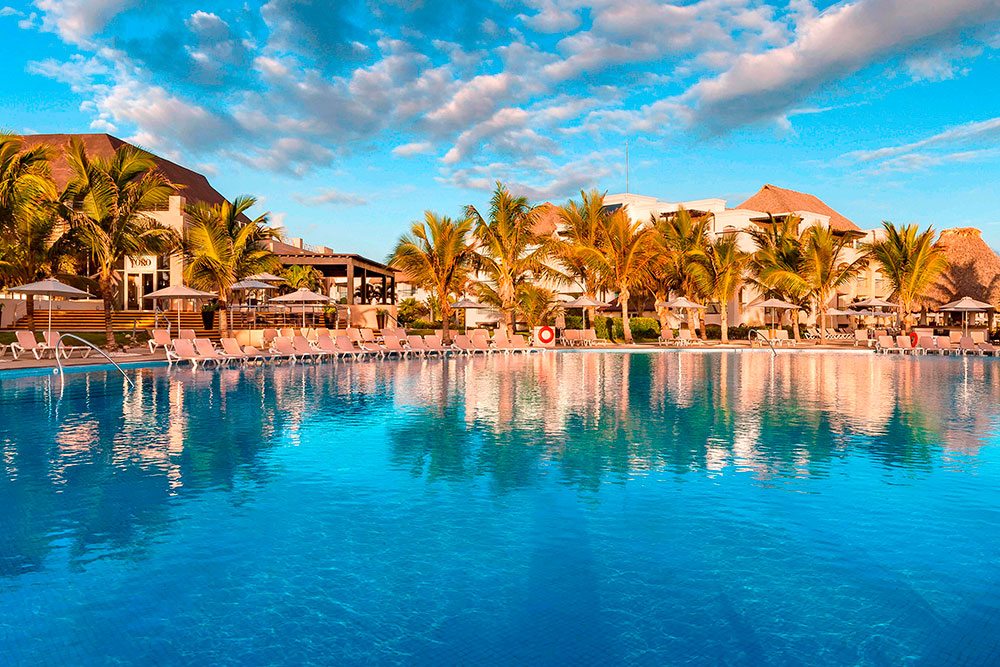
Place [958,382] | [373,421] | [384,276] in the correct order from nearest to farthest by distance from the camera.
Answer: [373,421]
[958,382]
[384,276]

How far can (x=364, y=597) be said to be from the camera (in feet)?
12.0

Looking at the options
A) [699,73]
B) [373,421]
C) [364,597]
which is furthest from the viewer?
[699,73]

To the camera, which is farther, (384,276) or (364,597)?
(384,276)

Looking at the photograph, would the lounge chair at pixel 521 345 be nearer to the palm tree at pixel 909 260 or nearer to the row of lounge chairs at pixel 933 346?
the row of lounge chairs at pixel 933 346

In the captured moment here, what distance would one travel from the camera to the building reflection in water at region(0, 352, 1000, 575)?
5.77 meters

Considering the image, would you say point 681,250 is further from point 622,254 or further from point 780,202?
point 780,202

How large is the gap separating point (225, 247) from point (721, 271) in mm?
21210

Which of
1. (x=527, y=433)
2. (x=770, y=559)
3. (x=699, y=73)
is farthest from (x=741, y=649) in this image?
(x=699, y=73)

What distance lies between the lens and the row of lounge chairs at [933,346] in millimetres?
25344

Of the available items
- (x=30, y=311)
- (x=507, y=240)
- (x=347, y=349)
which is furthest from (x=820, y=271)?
(x=30, y=311)

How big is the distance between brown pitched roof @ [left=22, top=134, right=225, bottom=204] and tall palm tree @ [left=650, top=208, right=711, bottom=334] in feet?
76.6

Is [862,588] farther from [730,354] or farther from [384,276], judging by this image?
[384,276]

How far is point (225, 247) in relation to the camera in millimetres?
25062

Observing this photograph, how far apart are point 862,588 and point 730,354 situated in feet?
75.9
